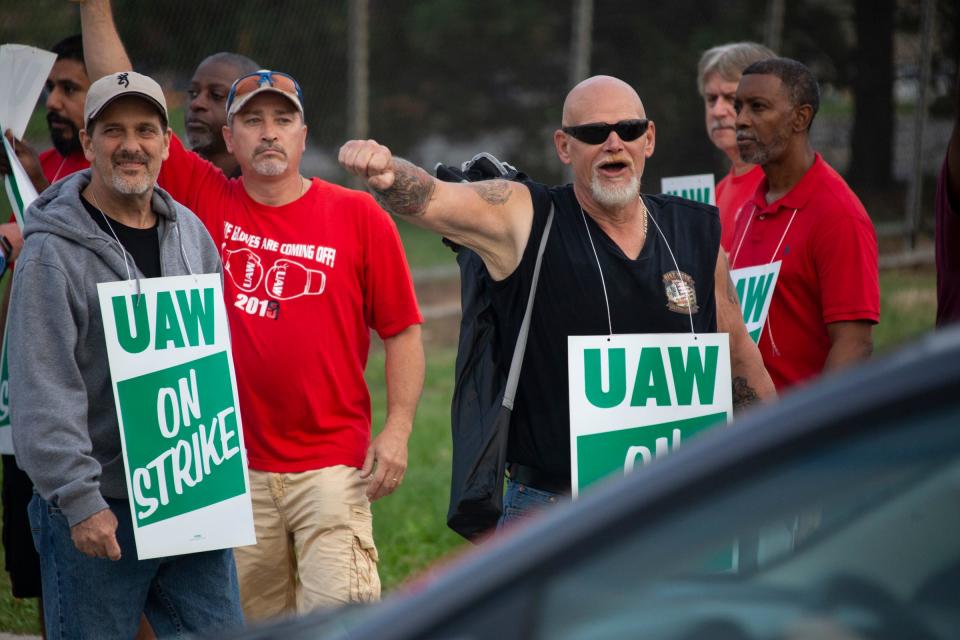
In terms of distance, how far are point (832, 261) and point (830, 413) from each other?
3169 millimetres

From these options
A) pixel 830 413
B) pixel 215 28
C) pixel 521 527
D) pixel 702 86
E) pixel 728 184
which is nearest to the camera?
pixel 830 413

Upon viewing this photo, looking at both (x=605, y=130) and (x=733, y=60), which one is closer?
(x=605, y=130)

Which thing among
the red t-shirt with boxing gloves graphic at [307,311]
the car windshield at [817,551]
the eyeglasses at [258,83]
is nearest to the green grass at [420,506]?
the red t-shirt with boxing gloves graphic at [307,311]

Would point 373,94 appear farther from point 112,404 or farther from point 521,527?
point 521,527

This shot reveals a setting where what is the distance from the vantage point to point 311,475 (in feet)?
15.2

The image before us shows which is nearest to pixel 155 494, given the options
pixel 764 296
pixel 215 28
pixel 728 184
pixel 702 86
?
pixel 764 296

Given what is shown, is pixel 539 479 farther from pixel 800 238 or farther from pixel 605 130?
pixel 800 238

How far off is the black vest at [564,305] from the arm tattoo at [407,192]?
45cm

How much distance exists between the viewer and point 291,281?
4.66m

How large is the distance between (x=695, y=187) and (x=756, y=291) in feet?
4.72

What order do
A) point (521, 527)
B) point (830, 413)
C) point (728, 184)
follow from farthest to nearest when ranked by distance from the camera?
1. point (728, 184)
2. point (521, 527)
3. point (830, 413)

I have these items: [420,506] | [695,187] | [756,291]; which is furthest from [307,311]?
[420,506]

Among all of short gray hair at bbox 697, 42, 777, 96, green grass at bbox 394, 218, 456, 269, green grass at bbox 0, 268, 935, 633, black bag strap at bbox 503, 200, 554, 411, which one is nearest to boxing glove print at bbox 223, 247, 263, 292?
black bag strap at bbox 503, 200, 554, 411

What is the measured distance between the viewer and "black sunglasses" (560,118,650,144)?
4258 millimetres
